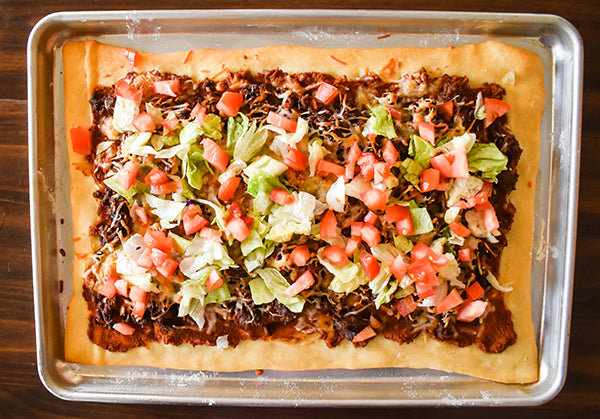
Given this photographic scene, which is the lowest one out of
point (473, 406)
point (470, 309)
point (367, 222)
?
point (473, 406)

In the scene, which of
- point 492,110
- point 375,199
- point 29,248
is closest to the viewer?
point 375,199

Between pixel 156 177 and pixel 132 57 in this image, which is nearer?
pixel 156 177

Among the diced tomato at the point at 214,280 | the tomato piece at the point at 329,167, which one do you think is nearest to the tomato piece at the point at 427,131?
the tomato piece at the point at 329,167

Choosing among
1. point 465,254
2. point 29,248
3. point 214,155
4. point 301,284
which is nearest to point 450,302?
point 465,254

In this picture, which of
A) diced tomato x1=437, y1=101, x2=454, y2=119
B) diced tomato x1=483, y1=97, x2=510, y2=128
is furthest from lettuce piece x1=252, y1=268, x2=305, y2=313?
diced tomato x1=483, y1=97, x2=510, y2=128

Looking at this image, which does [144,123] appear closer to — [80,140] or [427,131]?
[80,140]

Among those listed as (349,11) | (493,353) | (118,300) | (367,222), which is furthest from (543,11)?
(118,300)

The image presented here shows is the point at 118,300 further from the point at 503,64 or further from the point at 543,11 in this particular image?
the point at 543,11
